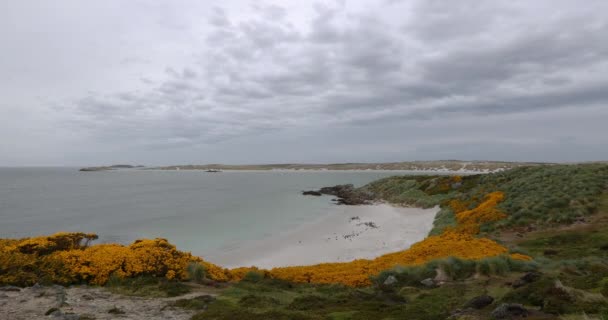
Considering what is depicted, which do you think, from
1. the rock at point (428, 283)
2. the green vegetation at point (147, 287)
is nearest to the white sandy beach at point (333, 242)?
the green vegetation at point (147, 287)

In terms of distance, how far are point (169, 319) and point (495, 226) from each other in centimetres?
2236

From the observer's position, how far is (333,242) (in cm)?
2852

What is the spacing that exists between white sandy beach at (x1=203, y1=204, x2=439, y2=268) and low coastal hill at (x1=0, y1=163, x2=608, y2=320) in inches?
224

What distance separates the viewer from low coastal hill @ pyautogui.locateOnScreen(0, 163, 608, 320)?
9.12m

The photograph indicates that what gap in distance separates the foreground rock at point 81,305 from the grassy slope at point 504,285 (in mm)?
1316

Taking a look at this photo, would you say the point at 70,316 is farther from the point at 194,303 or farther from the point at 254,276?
the point at 254,276

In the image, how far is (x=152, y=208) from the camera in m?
56.3

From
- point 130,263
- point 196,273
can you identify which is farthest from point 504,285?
point 130,263

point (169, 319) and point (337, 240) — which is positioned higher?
point (169, 319)

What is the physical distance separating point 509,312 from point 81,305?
10.9 meters

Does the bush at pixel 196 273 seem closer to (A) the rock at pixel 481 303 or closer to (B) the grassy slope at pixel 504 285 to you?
(B) the grassy slope at pixel 504 285

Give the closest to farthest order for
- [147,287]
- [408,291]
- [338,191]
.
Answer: [408,291] < [147,287] < [338,191]

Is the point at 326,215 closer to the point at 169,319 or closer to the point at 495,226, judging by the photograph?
the point at 495,226

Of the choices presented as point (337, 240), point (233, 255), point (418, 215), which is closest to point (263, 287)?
point (233, 255)
